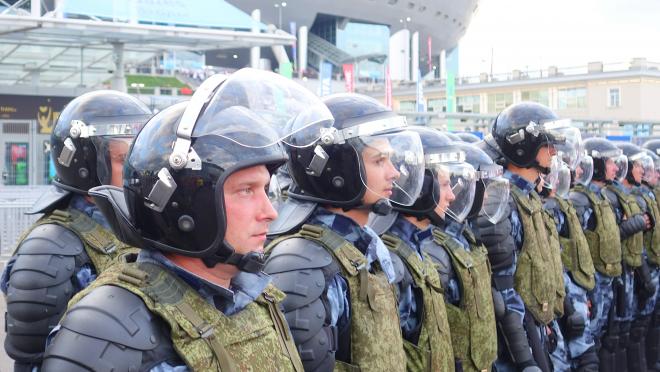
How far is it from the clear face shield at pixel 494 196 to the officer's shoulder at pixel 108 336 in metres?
3.62

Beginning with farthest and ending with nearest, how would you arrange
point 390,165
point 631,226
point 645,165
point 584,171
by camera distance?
point 645,165
point 631,226
point 584,171
point 390,165

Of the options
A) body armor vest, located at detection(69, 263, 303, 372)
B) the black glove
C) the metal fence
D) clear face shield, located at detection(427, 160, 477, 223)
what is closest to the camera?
body armor vest, located at detection(69, 263, 303, 372)

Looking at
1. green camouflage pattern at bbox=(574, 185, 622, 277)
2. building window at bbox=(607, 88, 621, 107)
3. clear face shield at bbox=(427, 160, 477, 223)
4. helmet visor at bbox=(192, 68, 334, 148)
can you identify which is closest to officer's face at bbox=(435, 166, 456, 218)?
clear face shield at bbox=(427, 160, 477, 223)

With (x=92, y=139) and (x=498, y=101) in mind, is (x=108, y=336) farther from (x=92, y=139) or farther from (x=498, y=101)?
(x=498, y=101)

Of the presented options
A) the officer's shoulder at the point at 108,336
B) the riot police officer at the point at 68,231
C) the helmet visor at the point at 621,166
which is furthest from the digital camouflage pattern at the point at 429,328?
the helmet visor at the point at 621,166

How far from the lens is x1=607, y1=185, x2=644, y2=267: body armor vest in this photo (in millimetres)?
8641

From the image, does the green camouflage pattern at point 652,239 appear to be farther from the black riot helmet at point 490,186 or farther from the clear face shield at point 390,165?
the clear face shield at point 390,165

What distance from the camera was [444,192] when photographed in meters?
4.59

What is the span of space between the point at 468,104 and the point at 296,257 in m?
43.1

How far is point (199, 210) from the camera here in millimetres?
2277

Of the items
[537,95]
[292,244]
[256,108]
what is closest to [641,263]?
[292,244]

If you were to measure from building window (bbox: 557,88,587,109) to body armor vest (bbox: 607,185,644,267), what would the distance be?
104ft

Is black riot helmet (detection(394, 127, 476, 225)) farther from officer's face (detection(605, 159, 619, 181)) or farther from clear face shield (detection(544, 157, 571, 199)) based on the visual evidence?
officer's face (detection(605, 159, 619, 181))

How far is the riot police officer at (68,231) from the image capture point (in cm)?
361
